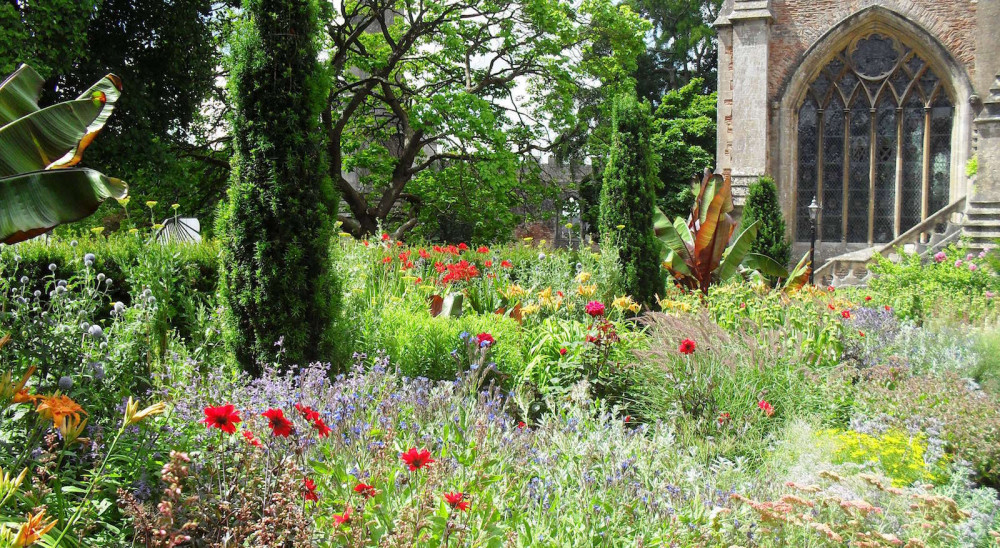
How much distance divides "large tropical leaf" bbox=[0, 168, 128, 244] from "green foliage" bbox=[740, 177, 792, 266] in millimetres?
13417

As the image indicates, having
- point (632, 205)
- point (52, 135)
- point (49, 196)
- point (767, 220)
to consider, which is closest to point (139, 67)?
point (632, 205)

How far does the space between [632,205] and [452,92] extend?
6.10 meters

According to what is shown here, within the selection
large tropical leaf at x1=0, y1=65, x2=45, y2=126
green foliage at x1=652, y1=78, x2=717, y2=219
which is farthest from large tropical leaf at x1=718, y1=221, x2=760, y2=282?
green foliage at x1=652, y1=78, x2=717, y2=219

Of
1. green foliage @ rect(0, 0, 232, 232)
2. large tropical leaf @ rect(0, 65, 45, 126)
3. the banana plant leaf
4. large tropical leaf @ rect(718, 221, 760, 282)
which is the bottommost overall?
large tropical leaf @ rect(718, 221, 760, 282)

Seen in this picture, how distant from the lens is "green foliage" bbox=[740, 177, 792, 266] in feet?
48.4

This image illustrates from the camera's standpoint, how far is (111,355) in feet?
12.0

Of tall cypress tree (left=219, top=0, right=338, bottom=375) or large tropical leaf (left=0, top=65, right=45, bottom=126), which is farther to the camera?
tall cypress tree (left=219, top=0, right=338, bottom=375)

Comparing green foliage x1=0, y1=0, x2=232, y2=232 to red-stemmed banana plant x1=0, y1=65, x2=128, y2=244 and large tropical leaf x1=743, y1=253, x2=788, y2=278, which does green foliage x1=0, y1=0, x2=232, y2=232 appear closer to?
red-stemmed banana plant x1=0, y1=65, x2=128, y2=244

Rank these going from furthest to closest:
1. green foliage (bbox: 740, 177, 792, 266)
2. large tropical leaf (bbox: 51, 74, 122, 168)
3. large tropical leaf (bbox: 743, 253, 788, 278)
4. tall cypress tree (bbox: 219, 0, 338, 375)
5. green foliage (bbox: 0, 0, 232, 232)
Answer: green foliage (bbox: 740, 177, 792, 266) < large tropical leaf (bbox: 743, 253, 788, 278) < green foliage (bbox: 0, 0, 232, 232) < tall cypress tree (bbox: 219, 0, 338, 375) < large tropical leaf (bbox: 51, 74, 122, 168)

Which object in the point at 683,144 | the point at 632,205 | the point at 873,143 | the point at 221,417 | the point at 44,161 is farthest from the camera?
the point at 683,144

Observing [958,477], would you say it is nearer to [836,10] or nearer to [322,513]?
[322,513]

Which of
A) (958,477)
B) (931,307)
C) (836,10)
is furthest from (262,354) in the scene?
(836,10)

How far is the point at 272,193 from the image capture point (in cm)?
488

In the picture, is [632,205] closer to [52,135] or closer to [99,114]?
[99,114]
